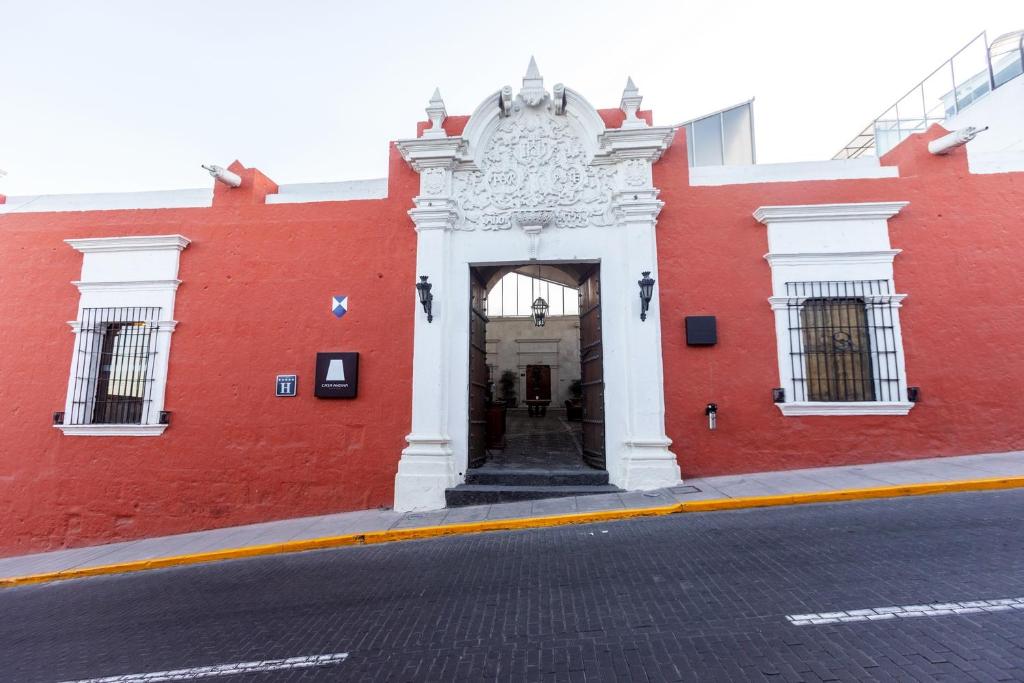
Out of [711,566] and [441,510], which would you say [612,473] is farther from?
[711,566]

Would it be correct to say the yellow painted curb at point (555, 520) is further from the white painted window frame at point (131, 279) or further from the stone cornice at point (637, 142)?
the stone cornice at point (637, 142)

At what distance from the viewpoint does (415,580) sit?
4.27 metres

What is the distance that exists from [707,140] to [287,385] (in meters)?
10.1

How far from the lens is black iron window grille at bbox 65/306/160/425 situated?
738cm

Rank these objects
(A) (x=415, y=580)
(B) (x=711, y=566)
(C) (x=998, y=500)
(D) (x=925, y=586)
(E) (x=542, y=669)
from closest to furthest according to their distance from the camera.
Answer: (E) (x=542, y=669) → (D) (x=925, y=586) → (B) (x=711, y=566) → (A) (x=415, y=580) → (C) (x=998, y=500)

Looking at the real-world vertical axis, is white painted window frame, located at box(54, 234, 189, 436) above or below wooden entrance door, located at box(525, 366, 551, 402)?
above

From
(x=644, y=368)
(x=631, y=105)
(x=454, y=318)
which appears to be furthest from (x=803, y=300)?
(x=454, y=318)

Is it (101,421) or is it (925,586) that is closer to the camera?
(925,586)

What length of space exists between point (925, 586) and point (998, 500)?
281cm

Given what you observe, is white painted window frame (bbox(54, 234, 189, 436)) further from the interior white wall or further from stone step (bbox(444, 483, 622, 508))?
the interior white wall

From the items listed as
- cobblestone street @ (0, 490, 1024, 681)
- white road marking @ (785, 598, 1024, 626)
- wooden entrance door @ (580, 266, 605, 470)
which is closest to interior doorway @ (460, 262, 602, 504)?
wooden entrance door @ (580, 266, 605, 470)

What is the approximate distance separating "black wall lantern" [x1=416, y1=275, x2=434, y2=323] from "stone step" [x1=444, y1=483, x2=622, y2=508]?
7.79ft

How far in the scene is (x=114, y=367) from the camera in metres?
7.56

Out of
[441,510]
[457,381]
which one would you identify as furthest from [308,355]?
[441,510]
